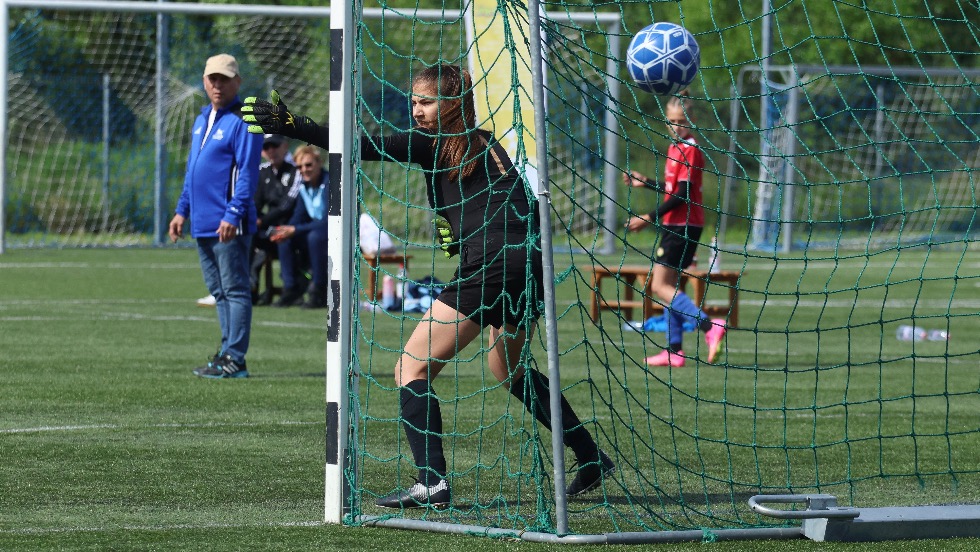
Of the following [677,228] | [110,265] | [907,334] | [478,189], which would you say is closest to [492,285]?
[478,189]

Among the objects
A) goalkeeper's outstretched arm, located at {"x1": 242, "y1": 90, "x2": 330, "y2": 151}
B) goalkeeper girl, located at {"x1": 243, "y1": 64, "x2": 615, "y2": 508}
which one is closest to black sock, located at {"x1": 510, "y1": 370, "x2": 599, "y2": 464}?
goalkeeper girl, located at {"x1": 243, "y1": 64, "x2": 615, "y2": 508}

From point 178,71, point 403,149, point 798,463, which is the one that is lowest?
point 798,463

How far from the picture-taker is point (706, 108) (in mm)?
27562

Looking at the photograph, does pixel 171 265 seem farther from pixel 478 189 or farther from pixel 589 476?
pixel 478 189

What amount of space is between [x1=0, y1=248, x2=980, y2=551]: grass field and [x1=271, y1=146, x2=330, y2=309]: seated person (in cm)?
57

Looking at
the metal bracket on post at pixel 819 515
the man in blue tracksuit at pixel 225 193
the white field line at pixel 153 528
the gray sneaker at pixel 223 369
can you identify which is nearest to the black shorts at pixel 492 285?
the white field line at pixel 153 528

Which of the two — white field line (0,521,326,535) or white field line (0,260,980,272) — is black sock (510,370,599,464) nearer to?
white field line (0,521,326,535)

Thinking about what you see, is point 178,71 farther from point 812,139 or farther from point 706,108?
point 812,139

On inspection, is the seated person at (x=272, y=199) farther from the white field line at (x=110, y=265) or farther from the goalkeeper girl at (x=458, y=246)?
the goalkeeper girl at (x=458, y=246)

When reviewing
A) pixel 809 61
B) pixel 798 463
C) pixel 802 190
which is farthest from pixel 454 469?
pixel 809 61

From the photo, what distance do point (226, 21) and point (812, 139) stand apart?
11.6 m

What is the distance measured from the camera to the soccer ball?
9156 millimetres

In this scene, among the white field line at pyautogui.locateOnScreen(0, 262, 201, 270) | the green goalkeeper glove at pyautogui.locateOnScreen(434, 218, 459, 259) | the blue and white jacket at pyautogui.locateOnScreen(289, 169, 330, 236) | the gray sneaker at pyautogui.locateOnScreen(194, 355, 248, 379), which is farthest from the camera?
the white field line at pyautogui.locateOnScreen(0, 262, 201, 270)

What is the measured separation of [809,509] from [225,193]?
17.9 ft
